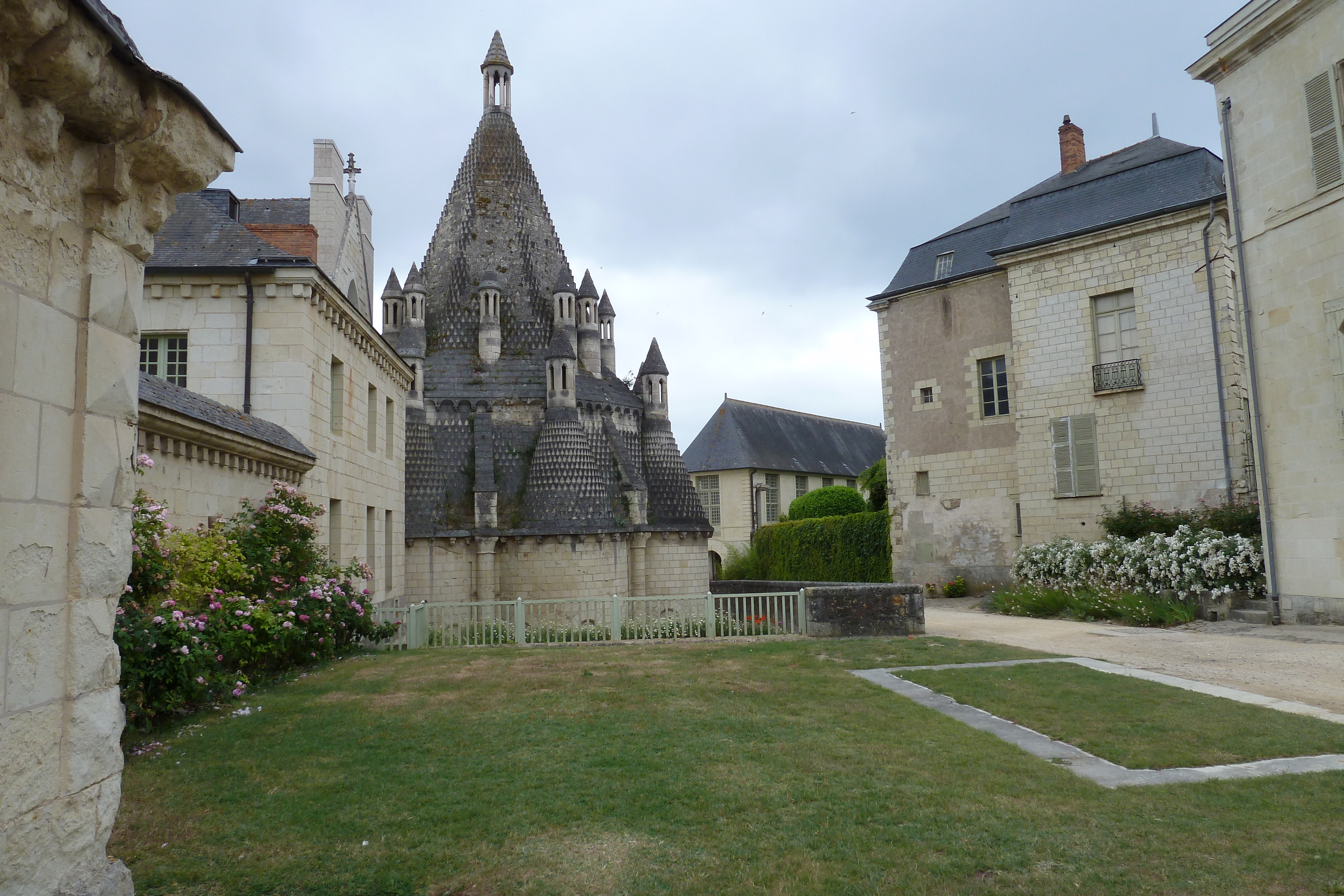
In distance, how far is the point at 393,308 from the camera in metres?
24.6

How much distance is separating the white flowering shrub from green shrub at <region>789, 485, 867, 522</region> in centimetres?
1651

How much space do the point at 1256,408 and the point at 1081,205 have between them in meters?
8.62

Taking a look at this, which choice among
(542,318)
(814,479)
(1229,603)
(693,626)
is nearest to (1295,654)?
(1229,603)

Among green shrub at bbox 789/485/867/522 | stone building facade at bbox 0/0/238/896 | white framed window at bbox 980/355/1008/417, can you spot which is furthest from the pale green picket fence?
green shrub at bbox 789/485/867/522

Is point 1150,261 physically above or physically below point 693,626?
above

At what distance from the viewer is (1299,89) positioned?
13.1 metres

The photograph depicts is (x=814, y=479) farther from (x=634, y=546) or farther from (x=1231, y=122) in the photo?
(x=1231, y=122)

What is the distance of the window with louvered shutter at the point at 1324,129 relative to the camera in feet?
40.7

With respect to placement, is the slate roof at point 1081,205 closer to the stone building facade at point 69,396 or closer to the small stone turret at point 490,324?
the small stone turret at point 490,324

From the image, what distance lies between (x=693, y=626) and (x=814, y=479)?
31772 mm

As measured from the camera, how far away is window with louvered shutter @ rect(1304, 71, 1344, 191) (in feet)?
40.7

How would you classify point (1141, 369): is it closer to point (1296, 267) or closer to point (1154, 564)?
point (1154, 564)

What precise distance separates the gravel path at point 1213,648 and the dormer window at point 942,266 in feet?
35.2

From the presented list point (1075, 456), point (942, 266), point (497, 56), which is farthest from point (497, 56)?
point (1075, 456)
